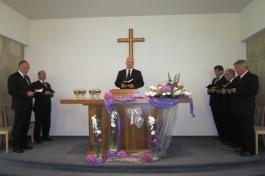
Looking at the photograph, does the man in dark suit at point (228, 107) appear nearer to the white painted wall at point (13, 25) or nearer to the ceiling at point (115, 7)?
the ceiling at point (115, 7)

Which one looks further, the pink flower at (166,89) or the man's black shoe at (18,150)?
the man's black shoe at (18,150)

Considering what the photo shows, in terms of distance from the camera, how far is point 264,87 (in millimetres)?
6098

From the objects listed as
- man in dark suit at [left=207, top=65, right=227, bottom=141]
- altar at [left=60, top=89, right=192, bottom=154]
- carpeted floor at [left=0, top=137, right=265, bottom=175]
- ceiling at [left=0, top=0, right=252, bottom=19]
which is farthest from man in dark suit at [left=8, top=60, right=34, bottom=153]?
man in dark suit at [left=207, top=65, right=227, bottom=141]

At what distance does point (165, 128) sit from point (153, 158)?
0.50 meters

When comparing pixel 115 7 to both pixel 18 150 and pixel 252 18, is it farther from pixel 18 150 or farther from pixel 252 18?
pixel 18 150

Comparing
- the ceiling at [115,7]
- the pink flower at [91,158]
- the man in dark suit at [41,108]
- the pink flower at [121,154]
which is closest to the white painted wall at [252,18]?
the ceiling at [115,7]

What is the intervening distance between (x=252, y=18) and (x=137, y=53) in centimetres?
266

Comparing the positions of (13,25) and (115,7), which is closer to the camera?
(115,7)

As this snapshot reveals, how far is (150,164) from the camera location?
4.34m

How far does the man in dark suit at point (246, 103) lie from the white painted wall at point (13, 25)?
4.74 meters

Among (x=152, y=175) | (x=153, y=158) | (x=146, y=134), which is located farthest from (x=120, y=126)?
(x=152, y=175)

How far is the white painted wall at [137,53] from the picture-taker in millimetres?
7215

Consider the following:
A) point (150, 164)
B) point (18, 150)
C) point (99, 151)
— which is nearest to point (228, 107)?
point (150, 164)

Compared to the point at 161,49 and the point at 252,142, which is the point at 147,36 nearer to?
the point at 161,49
